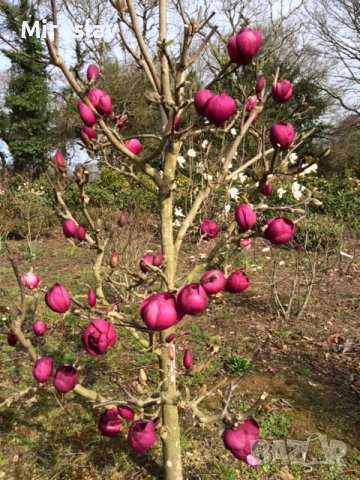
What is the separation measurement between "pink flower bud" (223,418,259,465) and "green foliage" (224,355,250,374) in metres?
2.28

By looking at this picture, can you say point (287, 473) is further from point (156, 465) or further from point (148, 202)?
point (148, 202)

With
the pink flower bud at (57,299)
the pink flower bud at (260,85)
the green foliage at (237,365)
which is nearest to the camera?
the pink flower bud at (57,299)

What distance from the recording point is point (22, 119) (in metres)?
20.5

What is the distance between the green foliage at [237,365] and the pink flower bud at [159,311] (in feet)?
8.75

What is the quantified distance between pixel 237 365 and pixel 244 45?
2.92 meters

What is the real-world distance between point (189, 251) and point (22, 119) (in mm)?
15871

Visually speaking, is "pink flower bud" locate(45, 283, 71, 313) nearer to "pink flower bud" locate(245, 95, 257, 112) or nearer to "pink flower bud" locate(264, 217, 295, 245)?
"pink flower bud" locate(264, 217, 295, 245)

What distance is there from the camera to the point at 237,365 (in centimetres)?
351

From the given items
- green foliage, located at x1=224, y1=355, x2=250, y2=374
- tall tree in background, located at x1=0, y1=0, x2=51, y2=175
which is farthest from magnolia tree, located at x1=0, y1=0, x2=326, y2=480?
tall tree in background, located at x1=0, y1=0, x2=51, y2=175

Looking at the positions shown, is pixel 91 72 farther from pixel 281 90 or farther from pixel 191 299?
pixel 191 299

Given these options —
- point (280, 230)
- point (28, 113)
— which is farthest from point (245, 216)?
point (28, 113)

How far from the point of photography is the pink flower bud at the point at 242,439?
1248 millimetres

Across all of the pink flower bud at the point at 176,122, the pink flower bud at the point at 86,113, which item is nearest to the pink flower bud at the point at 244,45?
the pink flower bud at the point at 176,122

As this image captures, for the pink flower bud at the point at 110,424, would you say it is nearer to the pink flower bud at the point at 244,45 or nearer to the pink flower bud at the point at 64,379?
the pink flower bud at the point at 64,379
